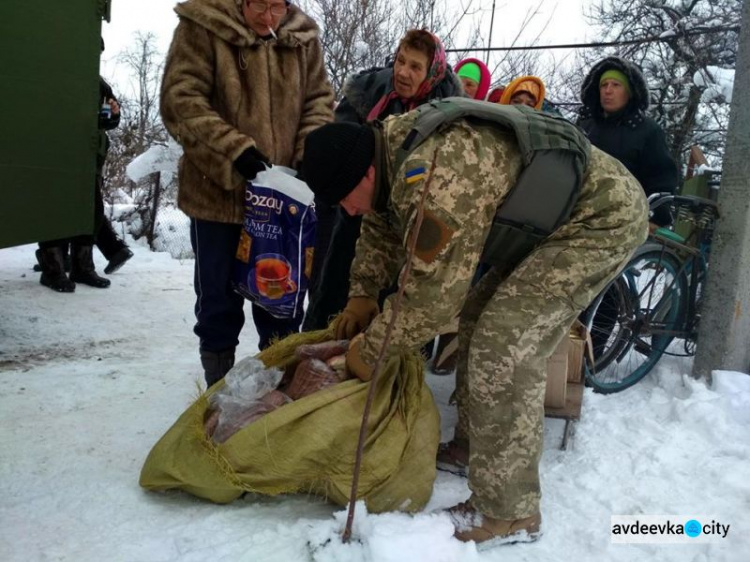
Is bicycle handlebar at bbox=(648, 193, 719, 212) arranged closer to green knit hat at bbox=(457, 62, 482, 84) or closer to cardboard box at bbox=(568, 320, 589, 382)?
cardboard box at bbox=(568, 320, 589, 382)

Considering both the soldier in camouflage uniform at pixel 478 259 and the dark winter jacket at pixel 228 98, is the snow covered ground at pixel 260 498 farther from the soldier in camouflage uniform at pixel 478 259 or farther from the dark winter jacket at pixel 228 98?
the dark winter jacket at pixel 228 98

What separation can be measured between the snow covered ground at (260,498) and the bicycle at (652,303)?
163mm

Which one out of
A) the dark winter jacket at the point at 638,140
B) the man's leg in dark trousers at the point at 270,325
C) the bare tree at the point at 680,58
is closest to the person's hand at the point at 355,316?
the man's leg in dark trousers at the point at 270,325

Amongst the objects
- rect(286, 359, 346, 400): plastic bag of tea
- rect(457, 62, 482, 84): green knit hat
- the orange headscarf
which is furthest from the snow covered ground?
rect(457, 62, 482, 84): green knit hat

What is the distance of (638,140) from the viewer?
3.47 m

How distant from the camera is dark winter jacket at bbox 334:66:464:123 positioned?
307 cm

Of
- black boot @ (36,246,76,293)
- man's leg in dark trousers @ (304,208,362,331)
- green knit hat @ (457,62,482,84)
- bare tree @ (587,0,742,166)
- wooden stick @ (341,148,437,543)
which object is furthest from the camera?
bare tree @ (587,0,742,166)

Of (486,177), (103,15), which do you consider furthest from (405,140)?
(103,15)

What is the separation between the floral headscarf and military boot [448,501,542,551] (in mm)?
1868

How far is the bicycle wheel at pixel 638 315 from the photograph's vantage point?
130 inches

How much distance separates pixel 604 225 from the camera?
1.92m

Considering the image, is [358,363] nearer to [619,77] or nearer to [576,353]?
[576,353]

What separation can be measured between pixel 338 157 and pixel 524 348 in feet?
2.63

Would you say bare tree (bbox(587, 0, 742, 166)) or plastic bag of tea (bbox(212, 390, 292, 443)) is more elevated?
bare tree (bbox(587, 0, 742, 166))
